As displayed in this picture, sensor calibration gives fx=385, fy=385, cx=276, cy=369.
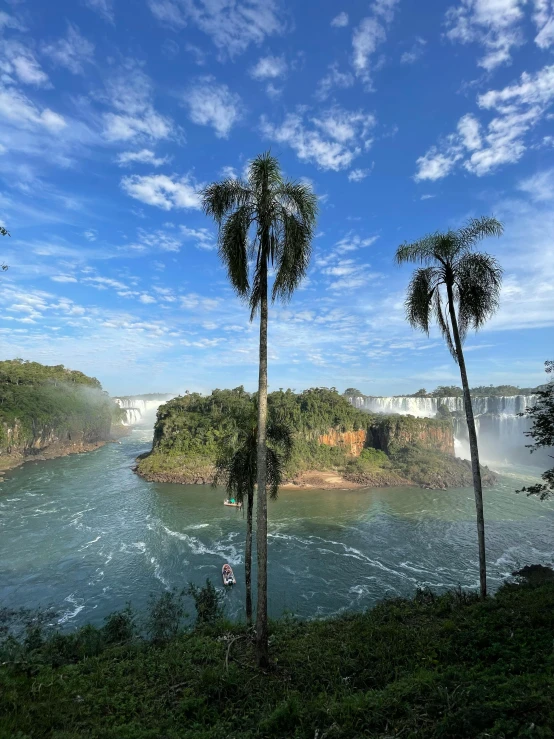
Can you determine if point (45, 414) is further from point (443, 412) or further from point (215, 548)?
point (443, 412)

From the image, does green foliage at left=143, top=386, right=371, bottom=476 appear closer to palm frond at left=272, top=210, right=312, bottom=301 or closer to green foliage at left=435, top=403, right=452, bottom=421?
green foliage at left=435, top=403, right=452, bottom=421

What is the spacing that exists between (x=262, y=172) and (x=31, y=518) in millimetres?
37193

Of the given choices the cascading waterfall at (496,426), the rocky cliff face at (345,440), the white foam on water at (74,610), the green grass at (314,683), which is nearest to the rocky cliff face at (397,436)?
the rocky cliff face at (345,440)

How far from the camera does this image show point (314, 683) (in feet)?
21.9

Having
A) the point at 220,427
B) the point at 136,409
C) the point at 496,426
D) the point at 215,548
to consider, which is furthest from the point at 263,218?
the point at 136,409

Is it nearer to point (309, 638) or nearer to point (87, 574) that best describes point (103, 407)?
point (87, 574)

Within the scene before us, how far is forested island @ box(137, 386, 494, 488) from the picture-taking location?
5256 centimetres

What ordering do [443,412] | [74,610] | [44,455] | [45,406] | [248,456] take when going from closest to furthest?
[248,456], [74,610], [44,455], [45,406], [443,412]

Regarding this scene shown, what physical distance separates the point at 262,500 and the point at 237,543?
24.0 metres

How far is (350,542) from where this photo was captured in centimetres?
2981

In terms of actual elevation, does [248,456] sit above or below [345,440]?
above

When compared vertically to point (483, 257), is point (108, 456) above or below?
below

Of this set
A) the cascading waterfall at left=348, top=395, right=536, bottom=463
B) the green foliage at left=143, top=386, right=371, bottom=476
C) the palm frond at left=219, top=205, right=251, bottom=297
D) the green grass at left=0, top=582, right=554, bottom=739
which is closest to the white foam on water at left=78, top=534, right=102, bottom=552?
the green grass at left=0, top=582, right=554, bottom=739

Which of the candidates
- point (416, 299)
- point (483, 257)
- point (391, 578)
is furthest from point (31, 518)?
point (483, 257)
